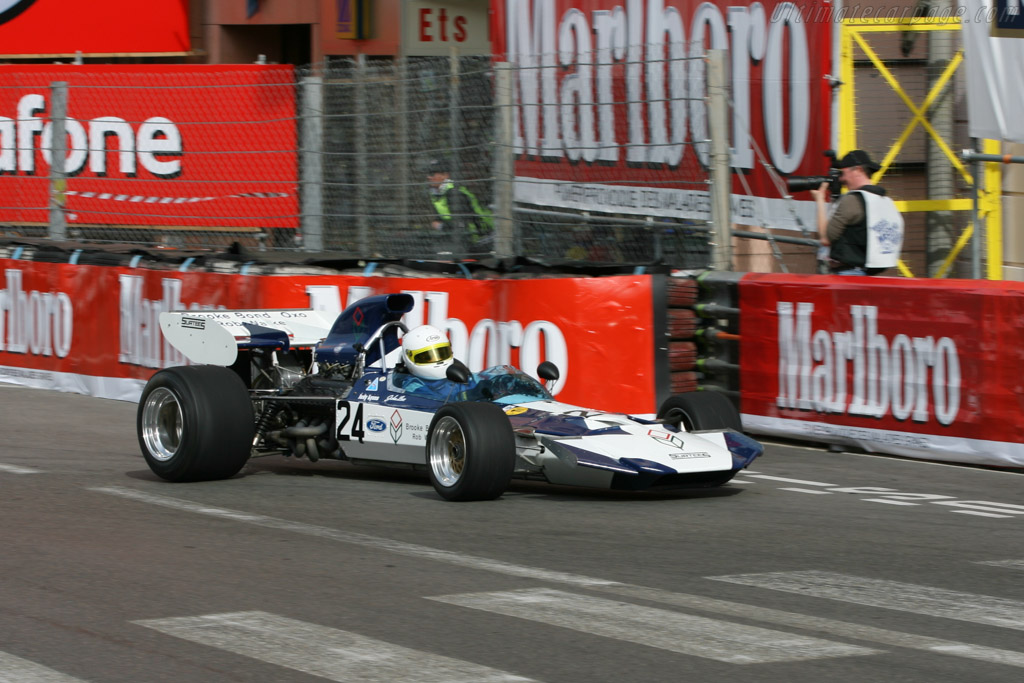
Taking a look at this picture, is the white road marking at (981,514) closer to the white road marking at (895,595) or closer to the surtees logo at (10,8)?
the white road marking at (895,595)

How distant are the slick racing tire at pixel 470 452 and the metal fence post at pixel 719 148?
4.17 meters

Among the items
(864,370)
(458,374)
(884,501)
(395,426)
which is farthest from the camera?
(864,370)

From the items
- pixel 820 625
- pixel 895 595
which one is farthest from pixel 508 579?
pixel 895 595

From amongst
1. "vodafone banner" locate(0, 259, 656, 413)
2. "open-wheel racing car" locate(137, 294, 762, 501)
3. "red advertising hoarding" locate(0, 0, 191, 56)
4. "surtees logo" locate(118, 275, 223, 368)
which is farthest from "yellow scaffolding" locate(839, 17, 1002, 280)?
"red advertising hoarding" locate(0, 0, 191, 56)

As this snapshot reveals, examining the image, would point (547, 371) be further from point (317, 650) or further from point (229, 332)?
point (317, 650)

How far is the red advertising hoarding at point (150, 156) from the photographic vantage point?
1500 cm

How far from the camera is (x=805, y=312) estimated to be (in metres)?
11.1

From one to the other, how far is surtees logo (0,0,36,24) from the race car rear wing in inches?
557

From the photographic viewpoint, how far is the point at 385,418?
29.9 ft

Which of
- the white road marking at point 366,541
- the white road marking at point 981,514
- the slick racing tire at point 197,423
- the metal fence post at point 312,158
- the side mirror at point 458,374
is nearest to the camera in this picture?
the white road marking at point 366,541

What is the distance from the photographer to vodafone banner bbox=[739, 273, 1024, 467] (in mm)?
9938

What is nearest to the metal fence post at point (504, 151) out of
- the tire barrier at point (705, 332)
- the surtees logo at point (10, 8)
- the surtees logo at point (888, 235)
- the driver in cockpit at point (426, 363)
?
the tire barrier at point (705, 332)

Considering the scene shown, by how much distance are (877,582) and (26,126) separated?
12.0 m

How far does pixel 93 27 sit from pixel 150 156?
7.72 meters
